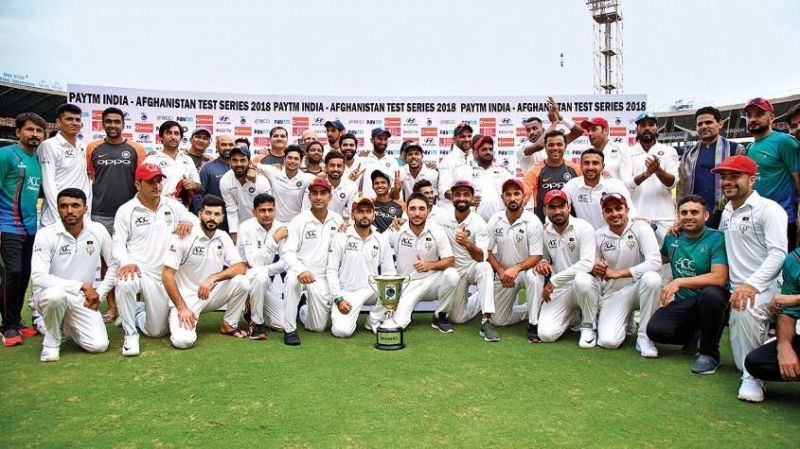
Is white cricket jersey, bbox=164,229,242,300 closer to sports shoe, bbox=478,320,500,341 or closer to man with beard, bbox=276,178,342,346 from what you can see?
man with beard, bbox=276,178,342,346

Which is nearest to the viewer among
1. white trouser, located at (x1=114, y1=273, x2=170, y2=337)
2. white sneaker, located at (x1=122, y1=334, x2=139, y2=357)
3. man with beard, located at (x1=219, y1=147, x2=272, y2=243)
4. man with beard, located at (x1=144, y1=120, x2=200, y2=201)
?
white sneaker, located at (x1=122, y1=334, x2=139, y2=357)

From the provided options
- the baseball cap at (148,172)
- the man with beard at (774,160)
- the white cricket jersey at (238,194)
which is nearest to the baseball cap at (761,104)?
the man with beard at (774,160)

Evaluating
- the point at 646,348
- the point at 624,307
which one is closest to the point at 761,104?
the point at 624,307

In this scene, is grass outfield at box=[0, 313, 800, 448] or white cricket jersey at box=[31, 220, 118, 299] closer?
grass outfield at box=[0, 313, 800, 448]

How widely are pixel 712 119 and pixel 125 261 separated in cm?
597

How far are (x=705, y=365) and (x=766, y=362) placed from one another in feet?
2.37

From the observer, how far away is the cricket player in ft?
17.4

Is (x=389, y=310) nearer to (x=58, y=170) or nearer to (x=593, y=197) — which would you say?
(x=593, y=197)

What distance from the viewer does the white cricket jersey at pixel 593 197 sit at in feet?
20.0

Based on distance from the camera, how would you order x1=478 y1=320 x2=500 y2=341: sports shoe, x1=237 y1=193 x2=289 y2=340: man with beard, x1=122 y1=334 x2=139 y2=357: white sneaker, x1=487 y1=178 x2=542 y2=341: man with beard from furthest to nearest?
→ 1. x1=487 y1=178 x2=542 y2=341: man with beard
2. x1=237 y1=193 x2=289 y2=340: man with beard
3. x1=478 y1=320 x2=500 y2=341: sports shoe
4. x1=122 y1=334 x2=139 y2=357: white sneaker

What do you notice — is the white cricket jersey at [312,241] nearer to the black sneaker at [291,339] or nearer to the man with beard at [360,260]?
the man with beard at [360,260]

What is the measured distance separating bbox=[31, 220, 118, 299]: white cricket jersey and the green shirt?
514 cm

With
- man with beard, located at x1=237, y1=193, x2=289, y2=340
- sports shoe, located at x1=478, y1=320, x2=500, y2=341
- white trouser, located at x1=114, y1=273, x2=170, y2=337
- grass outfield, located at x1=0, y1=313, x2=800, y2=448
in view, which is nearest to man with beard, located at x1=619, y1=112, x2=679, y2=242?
grass outfield, located at x1=0, y1=313, x2=800, y2=448

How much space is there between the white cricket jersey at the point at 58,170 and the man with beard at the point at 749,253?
6.28 metres
